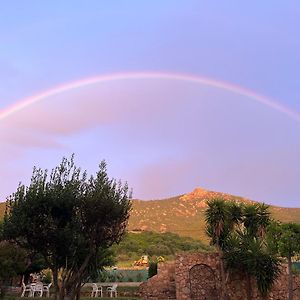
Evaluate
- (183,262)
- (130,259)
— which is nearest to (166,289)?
(183,262)

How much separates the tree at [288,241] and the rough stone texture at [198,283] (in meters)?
3.65

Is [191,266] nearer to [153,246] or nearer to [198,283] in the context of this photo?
[198,283]

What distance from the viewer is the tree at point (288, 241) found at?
23.1 metres

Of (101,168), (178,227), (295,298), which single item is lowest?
(295,298)

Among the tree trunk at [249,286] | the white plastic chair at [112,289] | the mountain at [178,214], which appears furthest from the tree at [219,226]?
the mountain at [178,214]

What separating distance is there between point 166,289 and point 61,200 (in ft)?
57.2

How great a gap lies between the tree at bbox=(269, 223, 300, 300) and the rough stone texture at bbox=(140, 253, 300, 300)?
3.65m

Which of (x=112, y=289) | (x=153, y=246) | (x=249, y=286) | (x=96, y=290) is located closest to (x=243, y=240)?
(x=249, y=286)

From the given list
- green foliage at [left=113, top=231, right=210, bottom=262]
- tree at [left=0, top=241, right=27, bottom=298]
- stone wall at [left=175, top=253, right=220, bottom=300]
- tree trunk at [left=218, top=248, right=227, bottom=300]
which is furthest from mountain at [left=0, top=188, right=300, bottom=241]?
tree at [left=0, top=241, right=27, bottom=298]

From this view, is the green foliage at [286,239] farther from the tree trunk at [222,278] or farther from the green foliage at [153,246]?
the green foliage at [153,246]

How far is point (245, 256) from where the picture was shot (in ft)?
86.2

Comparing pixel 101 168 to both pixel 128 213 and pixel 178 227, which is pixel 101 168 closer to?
pixel 128 213

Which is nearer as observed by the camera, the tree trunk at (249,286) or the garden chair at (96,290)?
the garden chair at (96,290)

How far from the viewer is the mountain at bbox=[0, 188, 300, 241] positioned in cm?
7831
